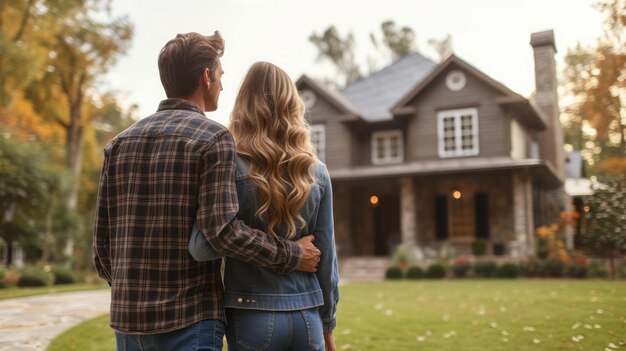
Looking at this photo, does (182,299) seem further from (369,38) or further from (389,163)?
(369,38)

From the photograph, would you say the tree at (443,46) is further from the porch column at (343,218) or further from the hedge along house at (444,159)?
the porch column at (343,218)

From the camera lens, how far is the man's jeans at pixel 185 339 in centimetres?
194

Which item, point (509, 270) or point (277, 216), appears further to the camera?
point (509, 270)

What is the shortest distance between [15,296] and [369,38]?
1347 inches

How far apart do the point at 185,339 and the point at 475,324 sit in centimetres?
577

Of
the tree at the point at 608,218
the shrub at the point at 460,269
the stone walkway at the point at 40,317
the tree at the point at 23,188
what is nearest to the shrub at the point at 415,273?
the shrub at the point at 460,269

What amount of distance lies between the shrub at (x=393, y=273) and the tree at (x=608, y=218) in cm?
519

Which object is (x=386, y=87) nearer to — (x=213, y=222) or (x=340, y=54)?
(x=340, y=54)

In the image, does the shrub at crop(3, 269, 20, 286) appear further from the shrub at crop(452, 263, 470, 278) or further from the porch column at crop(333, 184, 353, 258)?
the shrub at crop(452, 263, 470, 278)

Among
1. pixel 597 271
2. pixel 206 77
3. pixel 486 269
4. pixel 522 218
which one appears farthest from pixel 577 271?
pixel 206 77

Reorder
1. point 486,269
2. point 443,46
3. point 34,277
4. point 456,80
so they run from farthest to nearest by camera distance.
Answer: point 443,46 → point 456,80 → point 486,269 → point 34,277

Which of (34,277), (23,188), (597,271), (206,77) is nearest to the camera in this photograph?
(206,77)

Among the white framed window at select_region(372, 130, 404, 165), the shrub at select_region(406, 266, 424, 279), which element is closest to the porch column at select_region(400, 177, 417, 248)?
the white framed window at select_region(372, 130, 404, 165)

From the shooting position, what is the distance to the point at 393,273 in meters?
17.1
